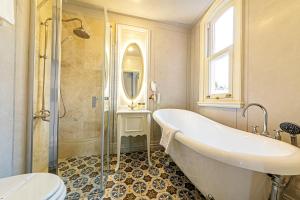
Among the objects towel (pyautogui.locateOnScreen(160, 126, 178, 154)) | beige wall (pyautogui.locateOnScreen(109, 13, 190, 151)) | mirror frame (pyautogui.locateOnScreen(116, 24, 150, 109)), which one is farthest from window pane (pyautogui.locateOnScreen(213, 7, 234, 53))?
towel (pyautogui.locateOnScreen(160, 126, 178, 154))

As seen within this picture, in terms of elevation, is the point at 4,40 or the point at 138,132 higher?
the point at 4,40

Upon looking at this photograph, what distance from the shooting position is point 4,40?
2.87 feet

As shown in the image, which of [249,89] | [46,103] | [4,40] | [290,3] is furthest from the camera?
[249,89]

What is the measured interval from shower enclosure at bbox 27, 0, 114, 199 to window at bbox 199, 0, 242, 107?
5.17ft

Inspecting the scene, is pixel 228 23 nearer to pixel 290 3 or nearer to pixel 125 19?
pixel 290 3

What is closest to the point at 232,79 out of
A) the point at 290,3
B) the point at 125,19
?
the point at 290,3

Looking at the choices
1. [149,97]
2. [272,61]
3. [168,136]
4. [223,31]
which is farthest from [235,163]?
[223,31]

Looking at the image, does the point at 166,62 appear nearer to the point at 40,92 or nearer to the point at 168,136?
the point at 168,136

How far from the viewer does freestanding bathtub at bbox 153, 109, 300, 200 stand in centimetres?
67

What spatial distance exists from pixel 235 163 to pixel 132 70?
2.14m

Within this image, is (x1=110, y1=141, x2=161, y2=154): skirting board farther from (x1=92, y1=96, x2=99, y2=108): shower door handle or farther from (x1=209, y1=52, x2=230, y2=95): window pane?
(x1=209, y1=52, x2=230, y2=95): window pane

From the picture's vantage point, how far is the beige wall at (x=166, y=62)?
250 cm

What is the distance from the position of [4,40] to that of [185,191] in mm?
1887

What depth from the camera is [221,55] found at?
2.04 meters
